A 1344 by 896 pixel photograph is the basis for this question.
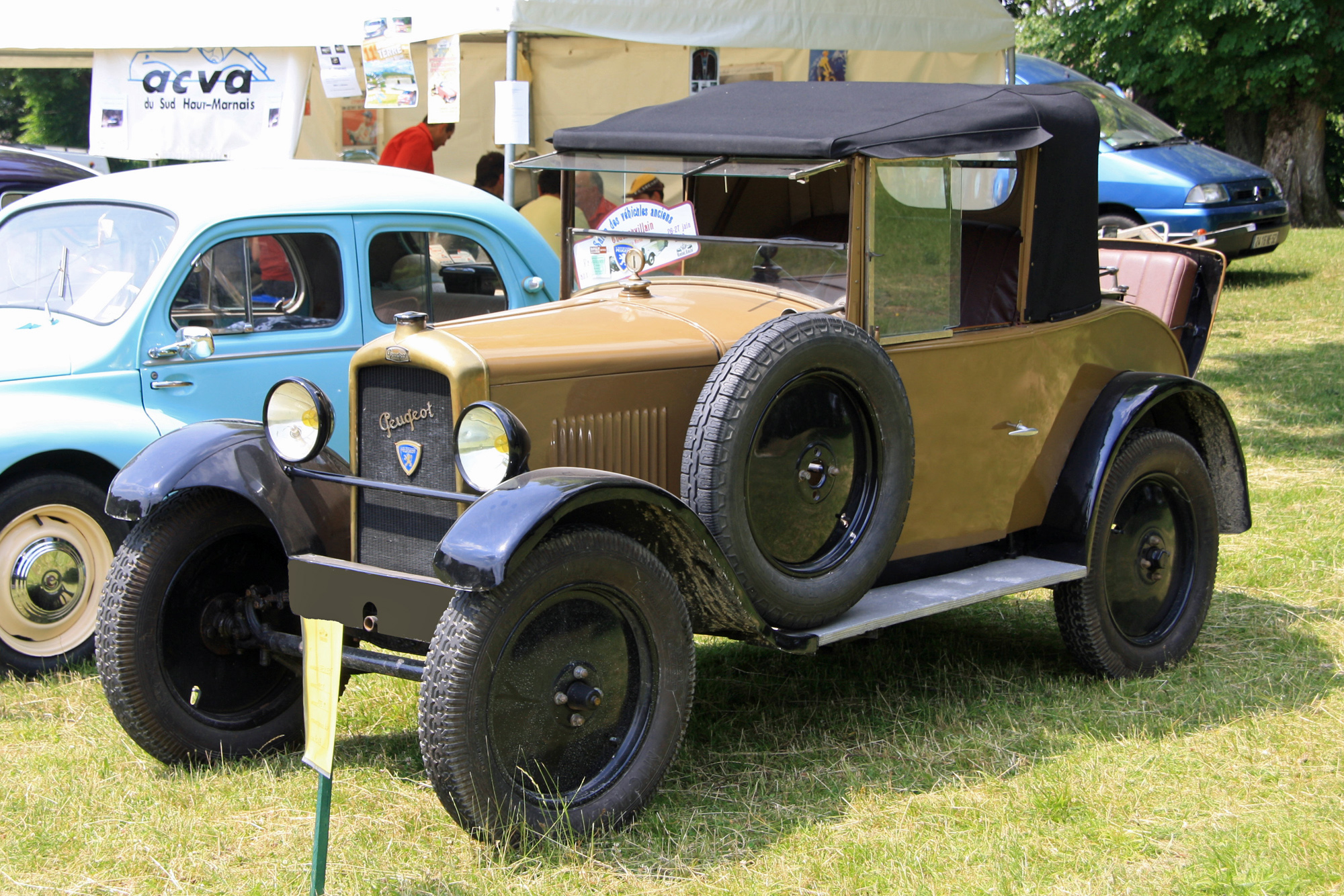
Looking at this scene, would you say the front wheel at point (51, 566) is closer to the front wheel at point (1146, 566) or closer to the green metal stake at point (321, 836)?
the green metal stake at point (321, 836)

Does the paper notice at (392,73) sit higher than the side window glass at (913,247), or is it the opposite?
the paper notice at (392,73)

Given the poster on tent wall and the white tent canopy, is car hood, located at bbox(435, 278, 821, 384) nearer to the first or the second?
the white tent canopy

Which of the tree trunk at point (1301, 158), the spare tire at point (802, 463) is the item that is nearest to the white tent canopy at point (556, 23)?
the spare tire at point (802, 463)

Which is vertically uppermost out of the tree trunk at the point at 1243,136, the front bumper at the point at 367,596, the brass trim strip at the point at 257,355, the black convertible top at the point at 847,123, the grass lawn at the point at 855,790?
the tree trunk at the point at 1243,136

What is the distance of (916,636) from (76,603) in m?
3.12

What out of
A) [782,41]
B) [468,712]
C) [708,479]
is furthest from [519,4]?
[468,712]

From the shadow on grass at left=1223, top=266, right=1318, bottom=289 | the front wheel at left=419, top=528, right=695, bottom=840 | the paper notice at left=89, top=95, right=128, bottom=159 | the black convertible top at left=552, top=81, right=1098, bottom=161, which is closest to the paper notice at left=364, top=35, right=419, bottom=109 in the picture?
the paper notice at left=89, top=95, right=128, bottom=159

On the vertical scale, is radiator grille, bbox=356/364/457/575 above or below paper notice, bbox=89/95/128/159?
below

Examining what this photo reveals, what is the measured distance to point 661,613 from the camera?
3.11 metres

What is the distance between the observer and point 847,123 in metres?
3.69

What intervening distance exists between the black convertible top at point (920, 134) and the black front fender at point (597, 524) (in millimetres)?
1162

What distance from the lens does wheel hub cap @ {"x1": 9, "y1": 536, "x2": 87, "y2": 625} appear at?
14.1 ft

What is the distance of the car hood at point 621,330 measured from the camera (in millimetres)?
3266

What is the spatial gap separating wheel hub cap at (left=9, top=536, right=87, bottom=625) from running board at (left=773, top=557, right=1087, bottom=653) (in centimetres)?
265
